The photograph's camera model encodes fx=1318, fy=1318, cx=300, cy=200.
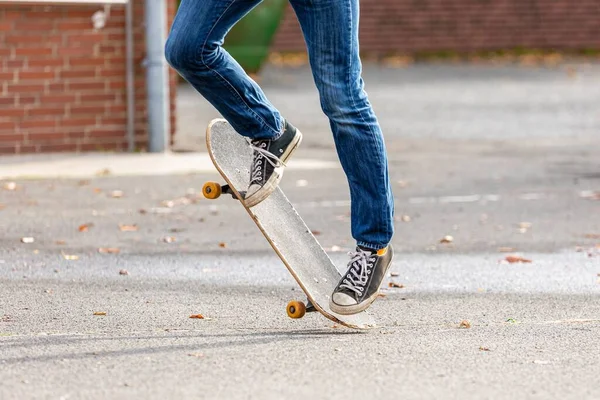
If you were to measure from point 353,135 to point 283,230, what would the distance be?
50 centimetres

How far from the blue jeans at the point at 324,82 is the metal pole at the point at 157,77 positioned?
684 centimetres

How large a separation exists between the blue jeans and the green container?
15926 mm

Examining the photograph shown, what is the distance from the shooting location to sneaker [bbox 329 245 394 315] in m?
4.75

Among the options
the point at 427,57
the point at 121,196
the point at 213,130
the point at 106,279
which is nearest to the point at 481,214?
the point at 121,196

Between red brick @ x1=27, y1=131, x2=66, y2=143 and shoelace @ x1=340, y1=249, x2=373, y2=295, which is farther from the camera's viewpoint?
red brick @ x1=27, y1=131, x2=66, y2=143

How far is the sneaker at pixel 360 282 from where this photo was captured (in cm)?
475

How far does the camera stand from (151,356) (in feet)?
14.1

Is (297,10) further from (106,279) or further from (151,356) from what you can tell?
(106,279)

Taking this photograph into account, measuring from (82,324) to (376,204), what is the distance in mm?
1214

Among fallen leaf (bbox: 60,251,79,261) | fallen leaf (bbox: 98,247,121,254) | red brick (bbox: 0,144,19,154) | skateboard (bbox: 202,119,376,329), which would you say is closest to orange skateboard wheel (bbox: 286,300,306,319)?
skateboard (bbox: 202,119,376,329)

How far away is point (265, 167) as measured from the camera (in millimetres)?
4871

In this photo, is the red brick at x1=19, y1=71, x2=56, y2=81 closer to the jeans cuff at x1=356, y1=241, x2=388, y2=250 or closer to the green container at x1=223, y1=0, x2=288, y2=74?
the jeans cuff at x1=356, y1=241, x2=388, y2=250

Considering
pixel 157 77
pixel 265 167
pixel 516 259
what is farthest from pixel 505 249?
pixel 157 77

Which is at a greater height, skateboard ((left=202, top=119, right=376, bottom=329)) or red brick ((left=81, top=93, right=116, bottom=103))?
skateboard ((left=202, top=119, right=376, bottom=329))
